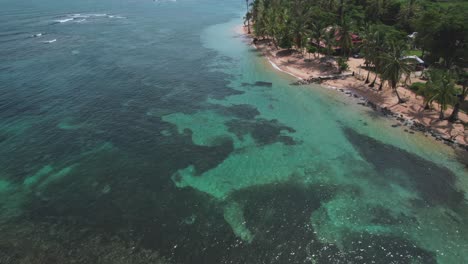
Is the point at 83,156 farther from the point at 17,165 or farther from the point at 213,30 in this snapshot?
the point at 213,30

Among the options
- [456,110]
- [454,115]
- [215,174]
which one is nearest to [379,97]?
[454,115]

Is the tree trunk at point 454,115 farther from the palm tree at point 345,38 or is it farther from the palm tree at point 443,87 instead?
the palm tree at point 345,38

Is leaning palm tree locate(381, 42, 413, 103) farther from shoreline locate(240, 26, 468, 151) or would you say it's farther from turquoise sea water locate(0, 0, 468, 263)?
turquoise sea water locate(0, 0, 468, 263)

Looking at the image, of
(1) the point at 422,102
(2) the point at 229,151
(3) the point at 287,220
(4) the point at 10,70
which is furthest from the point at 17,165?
(1) the point at 422,102

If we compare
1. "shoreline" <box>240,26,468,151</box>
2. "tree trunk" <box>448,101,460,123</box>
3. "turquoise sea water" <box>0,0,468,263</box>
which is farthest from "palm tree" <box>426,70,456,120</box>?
"turquoise sea water" <box>0,0,468,263</box>

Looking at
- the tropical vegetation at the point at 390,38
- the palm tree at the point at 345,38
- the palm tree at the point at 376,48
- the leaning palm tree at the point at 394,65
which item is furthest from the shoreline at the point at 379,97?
the palm tree at the point at 345,38

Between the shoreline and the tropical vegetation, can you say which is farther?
the tropical vegetation
